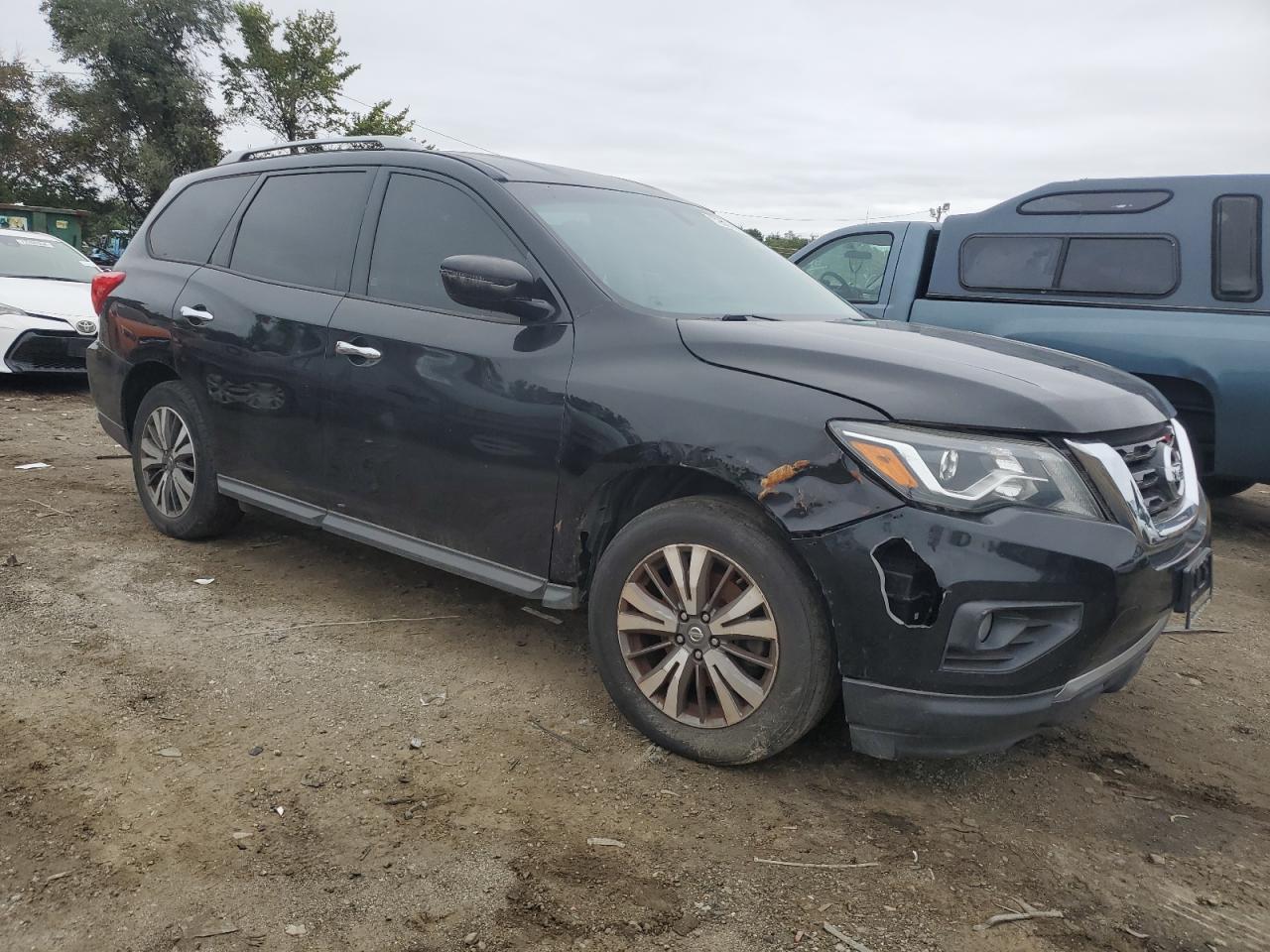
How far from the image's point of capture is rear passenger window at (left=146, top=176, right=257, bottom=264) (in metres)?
4.34

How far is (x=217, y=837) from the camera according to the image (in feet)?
7.62

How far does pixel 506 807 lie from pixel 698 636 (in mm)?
686

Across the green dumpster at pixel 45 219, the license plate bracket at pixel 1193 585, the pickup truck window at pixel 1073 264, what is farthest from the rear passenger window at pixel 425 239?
the green dumpster at pixel 45 219

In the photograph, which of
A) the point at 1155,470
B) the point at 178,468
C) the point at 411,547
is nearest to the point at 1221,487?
the point at 1155,470

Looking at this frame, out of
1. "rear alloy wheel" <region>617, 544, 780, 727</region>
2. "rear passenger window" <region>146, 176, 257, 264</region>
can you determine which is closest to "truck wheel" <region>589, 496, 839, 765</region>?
"rear alloy wheel" <region>617, 544, 780, 727</region>

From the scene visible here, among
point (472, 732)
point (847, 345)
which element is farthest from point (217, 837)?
point (847, 345)

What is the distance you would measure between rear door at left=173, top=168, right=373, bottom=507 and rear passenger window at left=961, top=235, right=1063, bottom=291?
4.33 metres

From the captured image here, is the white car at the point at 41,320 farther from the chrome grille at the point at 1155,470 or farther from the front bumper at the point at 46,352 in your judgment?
the chrome grille at the point at 1155,470

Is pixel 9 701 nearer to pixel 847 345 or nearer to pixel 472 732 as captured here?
pixel 472 732

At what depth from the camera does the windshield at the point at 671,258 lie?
3162mm

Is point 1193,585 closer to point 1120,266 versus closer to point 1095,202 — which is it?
point 1120,266

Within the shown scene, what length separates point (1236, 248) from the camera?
5.46m

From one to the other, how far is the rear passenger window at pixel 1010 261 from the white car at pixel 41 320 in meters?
7.47

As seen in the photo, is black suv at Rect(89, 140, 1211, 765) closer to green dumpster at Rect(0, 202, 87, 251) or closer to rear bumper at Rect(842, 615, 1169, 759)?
rear bumper at Rect(842, 615, 1169, 759)
